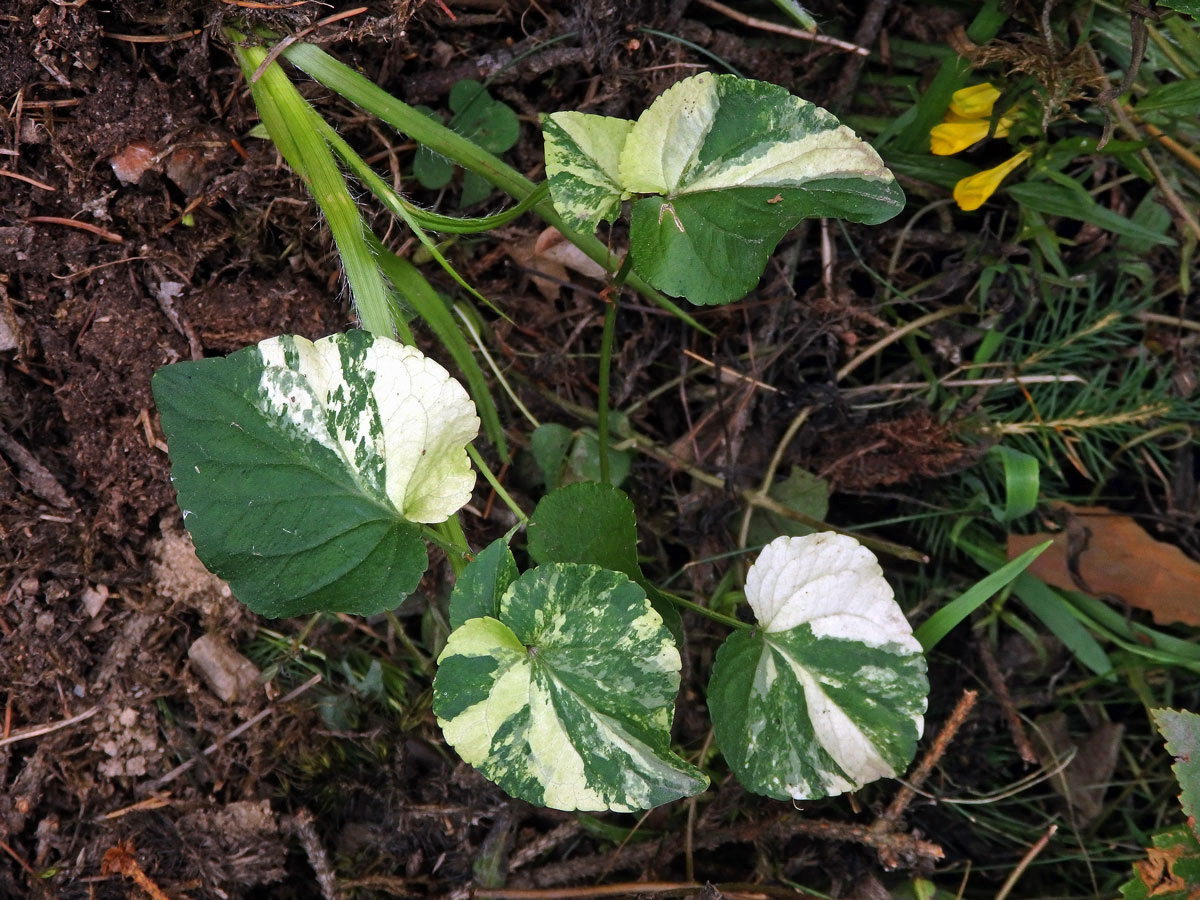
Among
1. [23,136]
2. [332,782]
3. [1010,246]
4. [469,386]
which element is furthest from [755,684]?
[23,136]

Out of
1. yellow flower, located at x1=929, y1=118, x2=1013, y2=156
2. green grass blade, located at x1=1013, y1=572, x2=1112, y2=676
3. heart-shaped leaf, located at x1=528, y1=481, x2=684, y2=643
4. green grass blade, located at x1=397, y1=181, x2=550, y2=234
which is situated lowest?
green grass blade, located at x1=1013, y1=572, x2=1112, y2=676

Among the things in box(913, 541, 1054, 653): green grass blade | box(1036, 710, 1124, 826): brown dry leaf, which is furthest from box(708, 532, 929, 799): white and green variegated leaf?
box(1036, 710, 1124, 826): brown dry leaf

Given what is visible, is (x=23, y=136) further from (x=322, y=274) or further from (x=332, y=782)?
(x=332, y=782)

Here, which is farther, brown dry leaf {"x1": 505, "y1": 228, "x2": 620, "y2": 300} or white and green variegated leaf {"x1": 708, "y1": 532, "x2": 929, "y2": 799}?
brown dry leaf {"x1": 505, "y1": 228, "x2": 620, "y2": 300}

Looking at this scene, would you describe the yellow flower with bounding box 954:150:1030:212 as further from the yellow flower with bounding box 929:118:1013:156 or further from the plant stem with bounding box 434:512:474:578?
the plant stem with bounding box 434:512:474:578

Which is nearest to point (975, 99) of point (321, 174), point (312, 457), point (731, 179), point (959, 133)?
point (959, 133)

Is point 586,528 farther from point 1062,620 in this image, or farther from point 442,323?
point 1062,620

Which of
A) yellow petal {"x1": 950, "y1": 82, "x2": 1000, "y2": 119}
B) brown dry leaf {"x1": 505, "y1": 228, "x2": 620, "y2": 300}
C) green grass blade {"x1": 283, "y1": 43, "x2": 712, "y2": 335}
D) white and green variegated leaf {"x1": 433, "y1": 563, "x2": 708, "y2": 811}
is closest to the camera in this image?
white and green variegated leaf {"x1": 433, "y1": 563, "x2": 708, "y2": 811}
